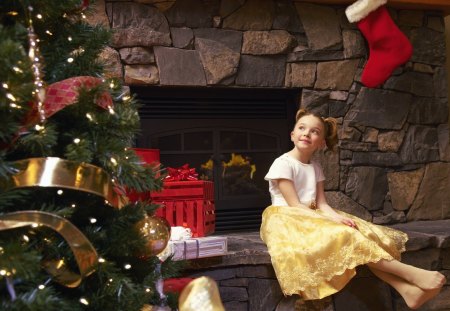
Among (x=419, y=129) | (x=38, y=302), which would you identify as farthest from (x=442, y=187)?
(x=38, y=302)

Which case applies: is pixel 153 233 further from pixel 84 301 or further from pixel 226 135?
pixel 226 135

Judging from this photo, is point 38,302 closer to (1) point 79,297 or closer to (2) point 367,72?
(1) point 79,297

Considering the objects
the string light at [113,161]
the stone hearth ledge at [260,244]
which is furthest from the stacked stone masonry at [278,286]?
the string light at [113,161]

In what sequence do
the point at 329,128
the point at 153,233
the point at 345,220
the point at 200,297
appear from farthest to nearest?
the point at 329,128
the point at 345,220
the point at 153,233
the point at 200,297

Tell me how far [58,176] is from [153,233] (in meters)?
0.28

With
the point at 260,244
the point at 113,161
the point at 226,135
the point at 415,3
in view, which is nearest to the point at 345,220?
the point at 260,244

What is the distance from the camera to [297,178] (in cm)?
216

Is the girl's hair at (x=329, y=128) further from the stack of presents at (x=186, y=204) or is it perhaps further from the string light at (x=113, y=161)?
the string light at (x=113, y=161)

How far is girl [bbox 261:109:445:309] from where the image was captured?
1822 mm

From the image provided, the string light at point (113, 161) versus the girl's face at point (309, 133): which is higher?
the string light at point (113, 161)

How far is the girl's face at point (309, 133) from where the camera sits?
2.12 metres

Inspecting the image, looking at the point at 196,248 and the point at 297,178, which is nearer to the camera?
the point at 196,248

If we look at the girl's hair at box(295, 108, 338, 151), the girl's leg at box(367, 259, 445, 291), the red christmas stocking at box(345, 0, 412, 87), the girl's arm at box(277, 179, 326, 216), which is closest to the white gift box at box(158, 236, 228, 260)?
the girl's arm at box(277, 179, 326, 216)

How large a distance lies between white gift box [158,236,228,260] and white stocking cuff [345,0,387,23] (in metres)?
1.33
